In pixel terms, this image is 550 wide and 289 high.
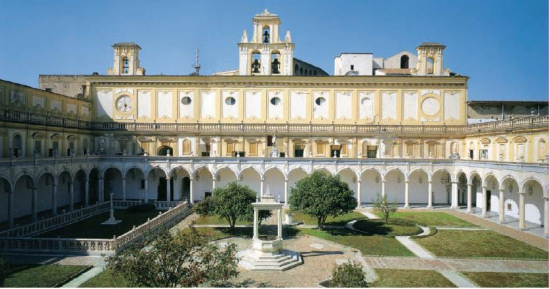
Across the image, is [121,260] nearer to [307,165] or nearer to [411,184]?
[307,165]

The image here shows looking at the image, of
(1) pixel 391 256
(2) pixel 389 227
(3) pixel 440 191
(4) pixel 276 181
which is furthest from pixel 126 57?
(3) pixel 440 191

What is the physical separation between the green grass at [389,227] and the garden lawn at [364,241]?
46.4 inches

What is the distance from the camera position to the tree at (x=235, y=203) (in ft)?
92.4

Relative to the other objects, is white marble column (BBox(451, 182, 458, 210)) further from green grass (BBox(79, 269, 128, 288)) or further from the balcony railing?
green grass (BBox(79, 269, 128, 288))

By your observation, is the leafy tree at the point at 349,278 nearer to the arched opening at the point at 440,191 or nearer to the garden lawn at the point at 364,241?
the garden lawn at the point at 364,241

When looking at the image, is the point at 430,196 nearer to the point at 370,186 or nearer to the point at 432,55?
the point at 370,186

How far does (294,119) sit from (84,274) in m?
30.9

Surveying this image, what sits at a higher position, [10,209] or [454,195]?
[10,209]

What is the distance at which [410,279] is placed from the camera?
755 inches

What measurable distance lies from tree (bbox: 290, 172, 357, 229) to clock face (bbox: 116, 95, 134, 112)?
2628cm

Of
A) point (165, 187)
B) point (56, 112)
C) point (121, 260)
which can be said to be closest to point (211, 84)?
point (165, 187)

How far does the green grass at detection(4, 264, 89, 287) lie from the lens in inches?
712

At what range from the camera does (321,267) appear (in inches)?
835

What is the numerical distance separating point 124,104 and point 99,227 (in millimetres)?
20665
